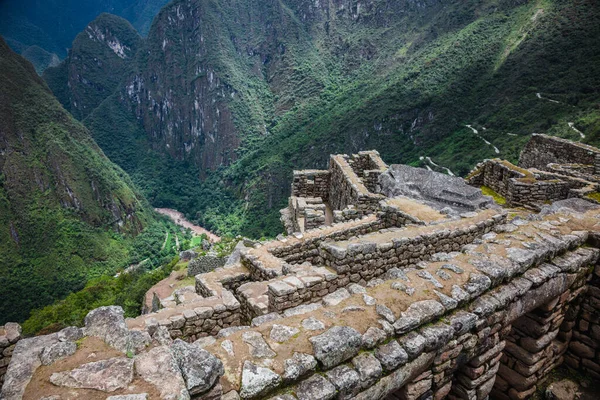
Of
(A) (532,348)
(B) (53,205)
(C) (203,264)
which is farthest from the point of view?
(B) (53,205)

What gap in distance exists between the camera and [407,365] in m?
3.41

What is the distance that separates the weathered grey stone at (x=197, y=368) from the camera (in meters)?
2.45

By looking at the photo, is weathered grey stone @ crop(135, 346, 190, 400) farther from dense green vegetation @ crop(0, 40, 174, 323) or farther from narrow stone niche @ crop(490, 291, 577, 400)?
dense green vegetation @ crop(0, 40, 174, 323)

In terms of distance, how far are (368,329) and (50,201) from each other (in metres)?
129

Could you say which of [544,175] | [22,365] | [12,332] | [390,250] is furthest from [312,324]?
[544,175]

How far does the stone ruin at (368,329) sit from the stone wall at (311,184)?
28.2ft

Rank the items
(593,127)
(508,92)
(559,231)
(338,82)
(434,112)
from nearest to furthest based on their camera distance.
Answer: (559,231), (593,127), (508,92), (434,112), (338,82)

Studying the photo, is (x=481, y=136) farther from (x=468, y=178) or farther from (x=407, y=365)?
(x=407, y=365)

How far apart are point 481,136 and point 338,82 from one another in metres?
125

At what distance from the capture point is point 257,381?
9.00 ft

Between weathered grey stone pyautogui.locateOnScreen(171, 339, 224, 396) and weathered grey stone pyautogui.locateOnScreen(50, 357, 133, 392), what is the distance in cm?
33

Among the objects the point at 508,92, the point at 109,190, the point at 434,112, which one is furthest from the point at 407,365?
the point at 109,190

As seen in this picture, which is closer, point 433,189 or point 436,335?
point 436,335

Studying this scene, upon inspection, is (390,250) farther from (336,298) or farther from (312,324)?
(312,324)
